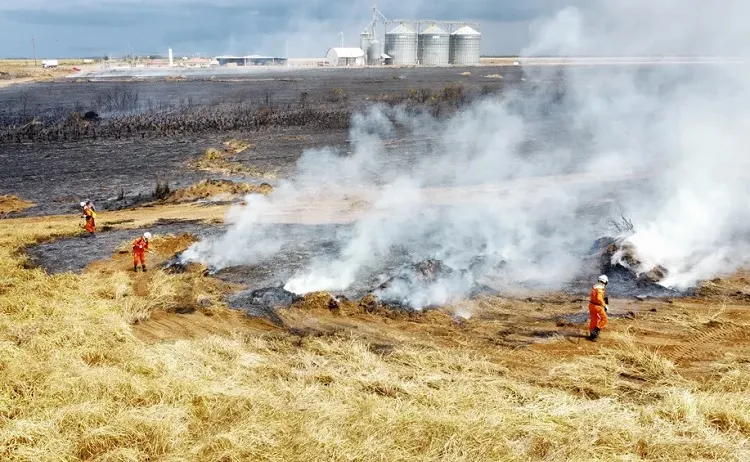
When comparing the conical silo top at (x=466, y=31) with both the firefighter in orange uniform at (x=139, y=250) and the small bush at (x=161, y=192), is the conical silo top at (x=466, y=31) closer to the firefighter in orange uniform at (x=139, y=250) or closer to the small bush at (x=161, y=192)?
the small bush at (x=161, y=192)

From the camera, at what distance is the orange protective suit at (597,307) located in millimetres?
11914

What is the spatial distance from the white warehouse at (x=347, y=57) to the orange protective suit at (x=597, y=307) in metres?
137

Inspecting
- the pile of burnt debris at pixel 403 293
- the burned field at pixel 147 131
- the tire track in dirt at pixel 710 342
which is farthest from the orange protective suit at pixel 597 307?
the burned field at pixel 147 131

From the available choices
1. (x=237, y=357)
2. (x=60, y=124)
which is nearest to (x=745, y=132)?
(x=237, y=357)

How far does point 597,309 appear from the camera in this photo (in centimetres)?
1197

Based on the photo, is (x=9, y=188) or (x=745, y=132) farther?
(x=9, y=188)

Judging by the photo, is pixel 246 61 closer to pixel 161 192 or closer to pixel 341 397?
pixel 161 192

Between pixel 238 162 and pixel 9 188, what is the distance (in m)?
12.0

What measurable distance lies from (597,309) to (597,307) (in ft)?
0.15

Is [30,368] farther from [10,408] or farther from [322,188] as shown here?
[322,188]

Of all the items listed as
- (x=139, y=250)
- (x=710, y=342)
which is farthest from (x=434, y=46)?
(x=710, y=342)

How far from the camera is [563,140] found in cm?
4006

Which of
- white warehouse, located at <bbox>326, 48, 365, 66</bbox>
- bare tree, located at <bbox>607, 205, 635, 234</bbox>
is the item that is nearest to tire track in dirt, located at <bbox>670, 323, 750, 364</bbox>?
bare tree, located at <bbox>607, 205, 635, 234</bbox>

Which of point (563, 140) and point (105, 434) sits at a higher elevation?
point (563, 140)
